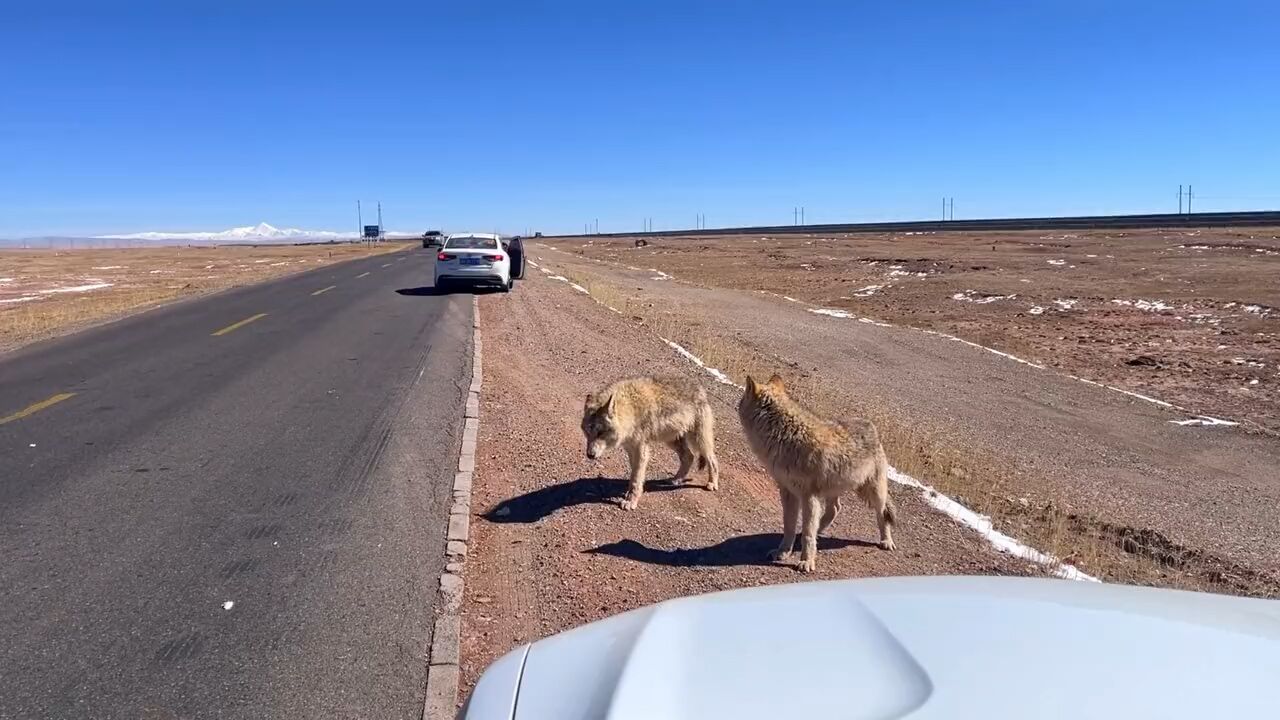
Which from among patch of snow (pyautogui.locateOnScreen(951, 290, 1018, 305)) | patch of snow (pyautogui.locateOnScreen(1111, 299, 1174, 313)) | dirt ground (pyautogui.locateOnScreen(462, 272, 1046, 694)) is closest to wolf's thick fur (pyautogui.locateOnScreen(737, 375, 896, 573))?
dirt ground (pyautogui.locateOnScreen(462, 272, 1046, 694))

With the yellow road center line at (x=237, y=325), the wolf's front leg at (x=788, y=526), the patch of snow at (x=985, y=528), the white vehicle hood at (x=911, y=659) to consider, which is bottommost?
the patch of snow at (x=985, y=528)

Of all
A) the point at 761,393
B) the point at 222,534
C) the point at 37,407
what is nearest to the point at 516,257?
the point at 37,407

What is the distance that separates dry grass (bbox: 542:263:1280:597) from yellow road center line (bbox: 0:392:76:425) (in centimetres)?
858

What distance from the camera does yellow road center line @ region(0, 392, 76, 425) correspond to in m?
10.1

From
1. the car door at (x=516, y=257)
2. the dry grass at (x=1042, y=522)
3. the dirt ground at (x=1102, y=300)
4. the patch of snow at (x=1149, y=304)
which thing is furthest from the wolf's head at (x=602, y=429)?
the car door at (x=516, y=257)

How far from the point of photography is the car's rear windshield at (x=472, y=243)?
2700 cm

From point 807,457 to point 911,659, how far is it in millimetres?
3375

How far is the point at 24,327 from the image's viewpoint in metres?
20.2

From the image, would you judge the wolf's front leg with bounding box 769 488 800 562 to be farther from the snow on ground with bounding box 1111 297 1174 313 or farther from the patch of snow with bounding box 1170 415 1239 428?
the snow on ground with bounding box 1111 297 1174 313

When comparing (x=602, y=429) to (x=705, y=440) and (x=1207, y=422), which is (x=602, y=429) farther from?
(x=1207, y=422)

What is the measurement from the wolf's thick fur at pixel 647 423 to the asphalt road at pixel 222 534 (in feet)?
4.40

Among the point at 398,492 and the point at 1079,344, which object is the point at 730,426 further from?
the point at 1079,344

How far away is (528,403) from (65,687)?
22.8 feet

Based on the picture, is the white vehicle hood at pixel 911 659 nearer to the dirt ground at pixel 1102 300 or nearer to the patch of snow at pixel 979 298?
the dirt ground at pixel 1102 300
